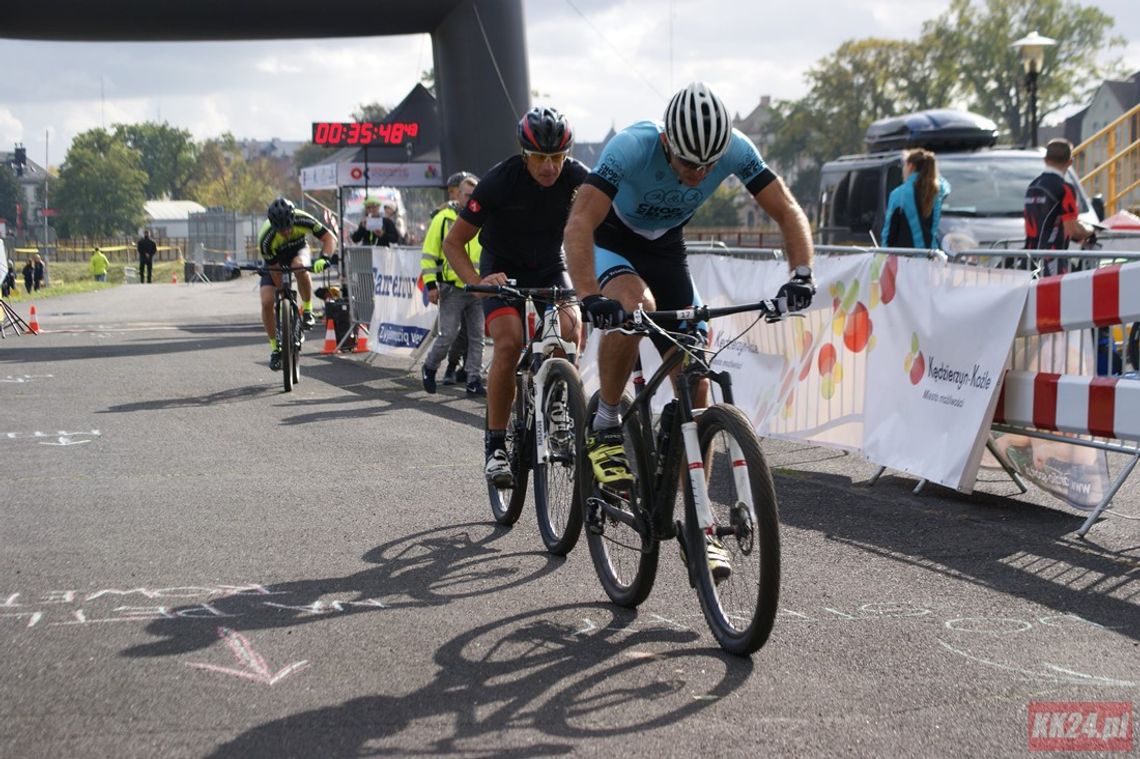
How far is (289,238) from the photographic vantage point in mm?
14234

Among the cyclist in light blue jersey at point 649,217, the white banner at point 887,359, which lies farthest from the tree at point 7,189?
the cyclist in light blue jersey at point 649,217

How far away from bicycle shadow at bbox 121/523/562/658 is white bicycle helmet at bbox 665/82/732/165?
191 cm

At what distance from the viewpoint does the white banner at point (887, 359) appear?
24.5 ft

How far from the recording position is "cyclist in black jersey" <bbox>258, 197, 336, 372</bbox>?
45.9ft

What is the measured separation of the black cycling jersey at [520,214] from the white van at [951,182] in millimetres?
8102

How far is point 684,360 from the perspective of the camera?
520cm

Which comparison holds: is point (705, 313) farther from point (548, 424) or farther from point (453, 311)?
point (453, 311)

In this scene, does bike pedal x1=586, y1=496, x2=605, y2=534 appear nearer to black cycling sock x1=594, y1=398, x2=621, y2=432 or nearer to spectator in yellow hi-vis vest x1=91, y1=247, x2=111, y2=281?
black cycling sock x1=594, y1=398, x2=621, y2=432

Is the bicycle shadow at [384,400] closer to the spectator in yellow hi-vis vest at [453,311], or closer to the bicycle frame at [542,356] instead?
the spectator in yellow hi-vis vest at [453,311]

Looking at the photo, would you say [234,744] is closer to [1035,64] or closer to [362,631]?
[362,631]

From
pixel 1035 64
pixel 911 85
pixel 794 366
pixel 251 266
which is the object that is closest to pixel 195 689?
pixel 794 366

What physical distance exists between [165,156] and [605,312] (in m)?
191

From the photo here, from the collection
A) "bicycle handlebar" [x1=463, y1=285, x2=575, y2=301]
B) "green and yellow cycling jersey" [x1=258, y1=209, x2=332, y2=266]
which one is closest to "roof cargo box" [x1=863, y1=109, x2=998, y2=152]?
"green and yellow cycling jersey" [x1=258, y1=209, x2=332, y2=266]

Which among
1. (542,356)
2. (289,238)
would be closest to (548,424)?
(542,356)
